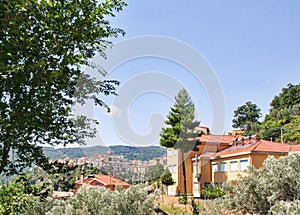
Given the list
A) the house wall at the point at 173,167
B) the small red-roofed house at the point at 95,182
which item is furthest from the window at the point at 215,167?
the small red-roofed house at the point at 95,182

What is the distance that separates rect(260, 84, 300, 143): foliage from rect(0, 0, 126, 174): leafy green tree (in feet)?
106

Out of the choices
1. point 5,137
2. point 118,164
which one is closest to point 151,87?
point 118,164

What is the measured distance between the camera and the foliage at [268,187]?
7.63 m

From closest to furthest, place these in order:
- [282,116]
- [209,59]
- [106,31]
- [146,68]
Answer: [106,31] < [146,68] < [209,59] < [282,116]

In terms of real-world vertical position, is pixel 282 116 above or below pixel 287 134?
above

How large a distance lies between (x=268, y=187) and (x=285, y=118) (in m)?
32.9

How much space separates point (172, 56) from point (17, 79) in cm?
741

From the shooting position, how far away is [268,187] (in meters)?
8.16

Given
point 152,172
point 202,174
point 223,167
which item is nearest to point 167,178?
point 202,174

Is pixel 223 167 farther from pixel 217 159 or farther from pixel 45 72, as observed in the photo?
pixel 45 72

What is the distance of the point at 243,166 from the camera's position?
2078 cm

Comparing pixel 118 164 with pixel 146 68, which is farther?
pixel 118 164

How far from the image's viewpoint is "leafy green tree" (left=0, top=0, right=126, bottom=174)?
7.23 feet

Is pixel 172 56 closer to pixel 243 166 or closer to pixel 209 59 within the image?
pixel 209 59
